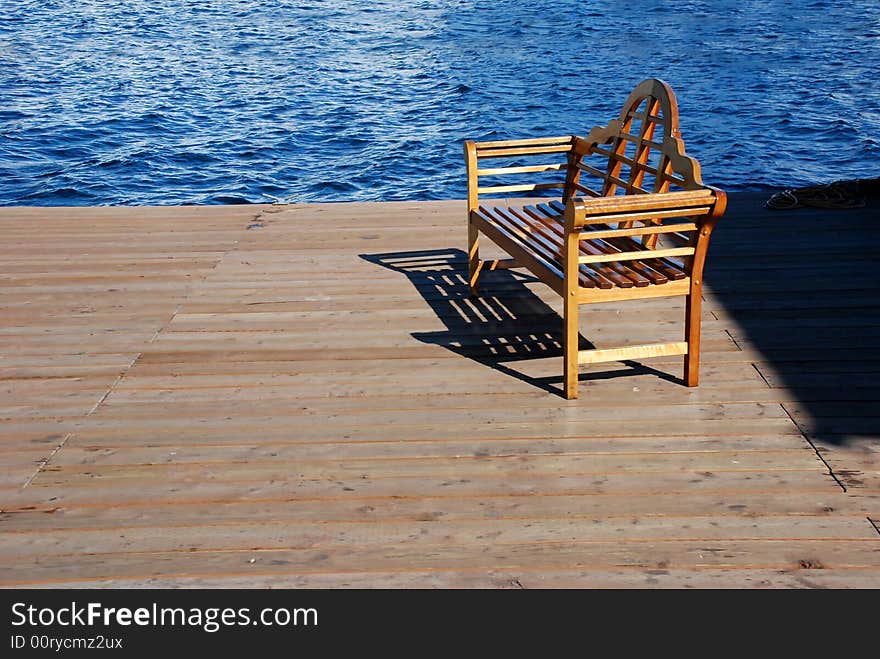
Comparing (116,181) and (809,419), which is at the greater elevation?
(809,419)

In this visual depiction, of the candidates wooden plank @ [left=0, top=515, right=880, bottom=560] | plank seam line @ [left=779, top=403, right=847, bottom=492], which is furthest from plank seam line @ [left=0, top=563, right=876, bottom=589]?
plank seam line @ [left=779, top=403, right=847, bottom=492]

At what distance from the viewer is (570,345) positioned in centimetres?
359

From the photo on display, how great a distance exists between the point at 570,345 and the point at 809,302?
4.86ft

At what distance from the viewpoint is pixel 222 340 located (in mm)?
4227

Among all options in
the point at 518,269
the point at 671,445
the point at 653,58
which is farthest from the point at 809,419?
the point at 653,58

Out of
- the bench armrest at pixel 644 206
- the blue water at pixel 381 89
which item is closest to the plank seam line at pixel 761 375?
the bench armrest at pixel 644 206

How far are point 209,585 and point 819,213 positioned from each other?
14.8 feet

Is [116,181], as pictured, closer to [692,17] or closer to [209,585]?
[209,585]

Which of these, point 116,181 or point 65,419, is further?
point 116,181

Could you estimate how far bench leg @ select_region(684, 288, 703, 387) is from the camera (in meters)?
3.64

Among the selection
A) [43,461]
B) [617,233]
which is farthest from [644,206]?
[43,461]

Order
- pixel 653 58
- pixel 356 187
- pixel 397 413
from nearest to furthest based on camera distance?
pixel 397 413 < pixel 356 187 < pixel 653 58

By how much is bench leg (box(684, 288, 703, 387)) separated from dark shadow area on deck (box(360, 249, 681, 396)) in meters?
0.10

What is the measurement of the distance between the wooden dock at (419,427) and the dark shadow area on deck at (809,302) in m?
0.02
